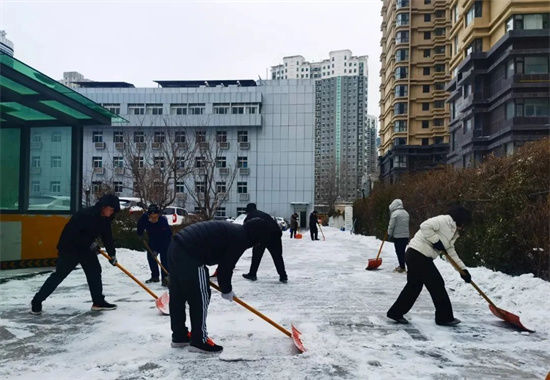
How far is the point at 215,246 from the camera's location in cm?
443

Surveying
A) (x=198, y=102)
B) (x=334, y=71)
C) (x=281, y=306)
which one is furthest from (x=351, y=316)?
(x=334, y=71)

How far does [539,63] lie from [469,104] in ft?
21.3

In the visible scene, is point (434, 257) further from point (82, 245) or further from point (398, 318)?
point (82, 245)

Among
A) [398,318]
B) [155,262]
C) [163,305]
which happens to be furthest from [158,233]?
[398,318]

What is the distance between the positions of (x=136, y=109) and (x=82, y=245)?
156ft

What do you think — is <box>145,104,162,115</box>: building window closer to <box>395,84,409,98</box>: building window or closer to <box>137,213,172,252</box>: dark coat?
<box>395,84,409,98</box>: building window

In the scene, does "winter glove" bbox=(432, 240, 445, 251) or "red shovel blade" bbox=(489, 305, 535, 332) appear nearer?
"red shovel blade" bbox=(489, 305, 535, 332)

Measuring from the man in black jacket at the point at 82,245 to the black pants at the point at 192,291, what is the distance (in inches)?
81.5

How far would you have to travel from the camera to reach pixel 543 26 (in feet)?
111

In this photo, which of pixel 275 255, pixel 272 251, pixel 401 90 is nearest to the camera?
pixel 272 251

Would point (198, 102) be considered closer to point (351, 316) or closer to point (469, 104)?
point (469, 104)

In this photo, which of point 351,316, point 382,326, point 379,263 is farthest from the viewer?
point 379,263

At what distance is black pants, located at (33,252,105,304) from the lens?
5996 millimetres

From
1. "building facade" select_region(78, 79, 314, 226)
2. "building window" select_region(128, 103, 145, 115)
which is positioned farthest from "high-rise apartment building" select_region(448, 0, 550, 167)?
"building window" select_region(128, 103, 145, 115)
